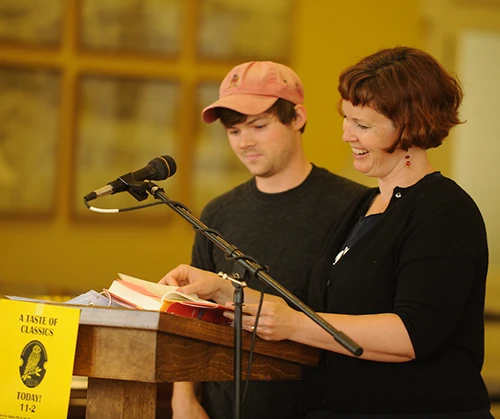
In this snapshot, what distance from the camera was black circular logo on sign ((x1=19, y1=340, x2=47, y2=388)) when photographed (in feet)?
5.55

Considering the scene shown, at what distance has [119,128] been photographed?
5.18 metres

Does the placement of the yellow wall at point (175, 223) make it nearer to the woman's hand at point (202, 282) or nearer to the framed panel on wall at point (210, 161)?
the framed panel on wall at point (210, 161)

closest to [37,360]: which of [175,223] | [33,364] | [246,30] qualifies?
[33,364]

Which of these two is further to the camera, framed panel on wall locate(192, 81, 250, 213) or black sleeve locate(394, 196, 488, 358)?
framed panel on wall locate(192, 81, 250, 213)

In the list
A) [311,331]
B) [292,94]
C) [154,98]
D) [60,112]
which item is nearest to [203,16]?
[154,98]

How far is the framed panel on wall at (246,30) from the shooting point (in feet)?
17.3

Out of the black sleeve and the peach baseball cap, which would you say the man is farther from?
the black sleeve

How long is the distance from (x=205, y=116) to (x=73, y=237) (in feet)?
8.73

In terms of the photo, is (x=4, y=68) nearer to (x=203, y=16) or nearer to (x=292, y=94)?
(x=203, y=16)

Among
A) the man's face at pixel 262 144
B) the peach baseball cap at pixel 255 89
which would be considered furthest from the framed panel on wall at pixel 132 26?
the man's face at pixel 262 144

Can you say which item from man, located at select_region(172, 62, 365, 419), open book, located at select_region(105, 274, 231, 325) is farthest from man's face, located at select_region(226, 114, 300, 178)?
open book, located at select_region(105, 274, 231, 325)

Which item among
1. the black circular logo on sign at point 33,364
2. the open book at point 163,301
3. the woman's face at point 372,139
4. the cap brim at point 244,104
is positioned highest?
the cap brim at point 244,104

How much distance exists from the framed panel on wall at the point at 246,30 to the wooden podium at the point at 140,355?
143 inches

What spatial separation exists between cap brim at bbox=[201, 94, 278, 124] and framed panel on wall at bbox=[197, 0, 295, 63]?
2.66 meters
